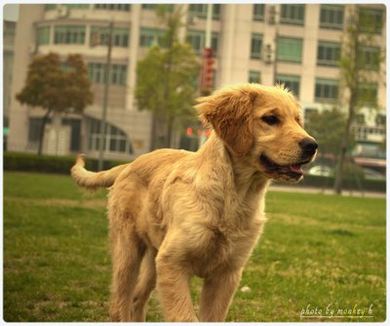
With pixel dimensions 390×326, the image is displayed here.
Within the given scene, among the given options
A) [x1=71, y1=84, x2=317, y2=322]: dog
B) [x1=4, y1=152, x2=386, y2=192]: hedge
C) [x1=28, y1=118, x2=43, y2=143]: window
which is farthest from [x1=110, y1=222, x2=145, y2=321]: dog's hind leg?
[x1=28, y1=118, x2=43, y2=143]: window

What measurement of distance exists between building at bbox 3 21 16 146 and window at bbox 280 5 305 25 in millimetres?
2695

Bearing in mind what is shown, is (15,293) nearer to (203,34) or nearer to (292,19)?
(292,19)

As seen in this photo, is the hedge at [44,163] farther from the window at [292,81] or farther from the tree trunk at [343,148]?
the tree trunk at [343,148]

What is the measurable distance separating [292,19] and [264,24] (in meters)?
0.33

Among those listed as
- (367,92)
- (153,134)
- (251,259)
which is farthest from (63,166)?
(367,92)

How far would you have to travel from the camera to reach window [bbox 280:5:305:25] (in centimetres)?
666

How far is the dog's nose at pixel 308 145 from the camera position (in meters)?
3.45

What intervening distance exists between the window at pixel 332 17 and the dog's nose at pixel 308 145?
4.37 metres

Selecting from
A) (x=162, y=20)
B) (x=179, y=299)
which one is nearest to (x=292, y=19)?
(x=162, y=20)

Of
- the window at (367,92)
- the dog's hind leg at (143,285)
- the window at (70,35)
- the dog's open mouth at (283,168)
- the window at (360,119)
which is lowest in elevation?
the dog's hind leg at (143,285)

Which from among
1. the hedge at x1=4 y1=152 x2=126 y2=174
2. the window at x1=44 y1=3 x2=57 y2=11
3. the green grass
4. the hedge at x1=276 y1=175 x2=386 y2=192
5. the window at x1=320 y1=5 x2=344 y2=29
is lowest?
the green grass

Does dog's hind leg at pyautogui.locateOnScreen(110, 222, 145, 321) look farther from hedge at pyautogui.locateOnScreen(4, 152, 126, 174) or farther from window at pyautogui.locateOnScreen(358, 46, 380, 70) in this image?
window at pyautogui.locateOnScreen(358, 46, 380, 70)

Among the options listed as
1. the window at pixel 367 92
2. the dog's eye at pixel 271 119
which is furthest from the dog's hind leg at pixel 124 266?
the window at pixel 367 92

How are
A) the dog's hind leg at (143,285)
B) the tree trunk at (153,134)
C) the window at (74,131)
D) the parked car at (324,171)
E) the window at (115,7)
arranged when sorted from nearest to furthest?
the dog's hind leg at (143,285) → the window at (115,7) → the window at (74,131) → the tree trunk at (153,134) → the parked car at (324,171)
